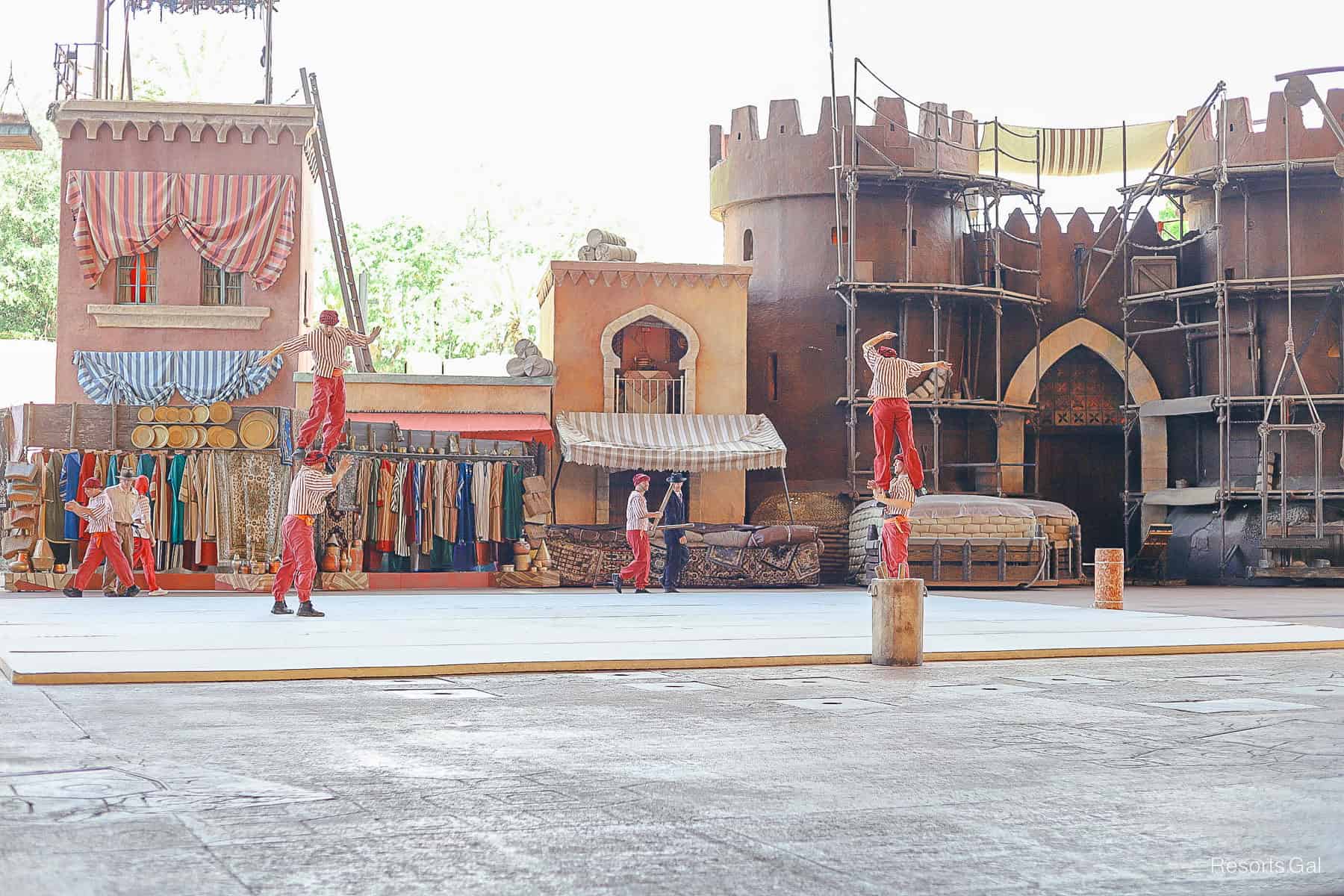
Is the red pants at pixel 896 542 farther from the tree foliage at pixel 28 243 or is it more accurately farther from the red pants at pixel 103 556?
the tree foliage at pixel 28 243

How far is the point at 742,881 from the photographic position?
4.45 meters

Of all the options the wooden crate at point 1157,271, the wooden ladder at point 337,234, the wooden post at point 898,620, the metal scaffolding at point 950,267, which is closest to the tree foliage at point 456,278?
the wooden ladder at point 337,234

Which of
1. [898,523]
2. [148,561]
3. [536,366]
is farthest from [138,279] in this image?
[898,523]

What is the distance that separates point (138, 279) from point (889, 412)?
1652cm

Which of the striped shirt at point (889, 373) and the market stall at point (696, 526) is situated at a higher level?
the striped shirt at point (889, 373)

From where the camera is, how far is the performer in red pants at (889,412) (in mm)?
18375

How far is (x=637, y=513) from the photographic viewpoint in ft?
76.8

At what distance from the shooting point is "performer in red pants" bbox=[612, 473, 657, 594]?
2339cm

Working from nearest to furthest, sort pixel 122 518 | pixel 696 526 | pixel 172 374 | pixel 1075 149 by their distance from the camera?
pixel 122 518 → pixel 696 526 → pixel 172 374 → pixel 1075 149

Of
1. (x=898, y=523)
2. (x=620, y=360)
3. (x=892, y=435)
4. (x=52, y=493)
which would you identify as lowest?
(x=898, y=523)

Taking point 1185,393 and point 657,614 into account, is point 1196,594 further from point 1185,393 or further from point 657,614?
point 657,614

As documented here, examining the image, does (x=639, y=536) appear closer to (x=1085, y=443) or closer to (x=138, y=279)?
(x=138, y=279)

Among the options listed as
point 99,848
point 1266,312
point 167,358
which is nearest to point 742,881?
point 99,848

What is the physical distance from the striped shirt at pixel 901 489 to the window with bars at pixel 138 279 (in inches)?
642
